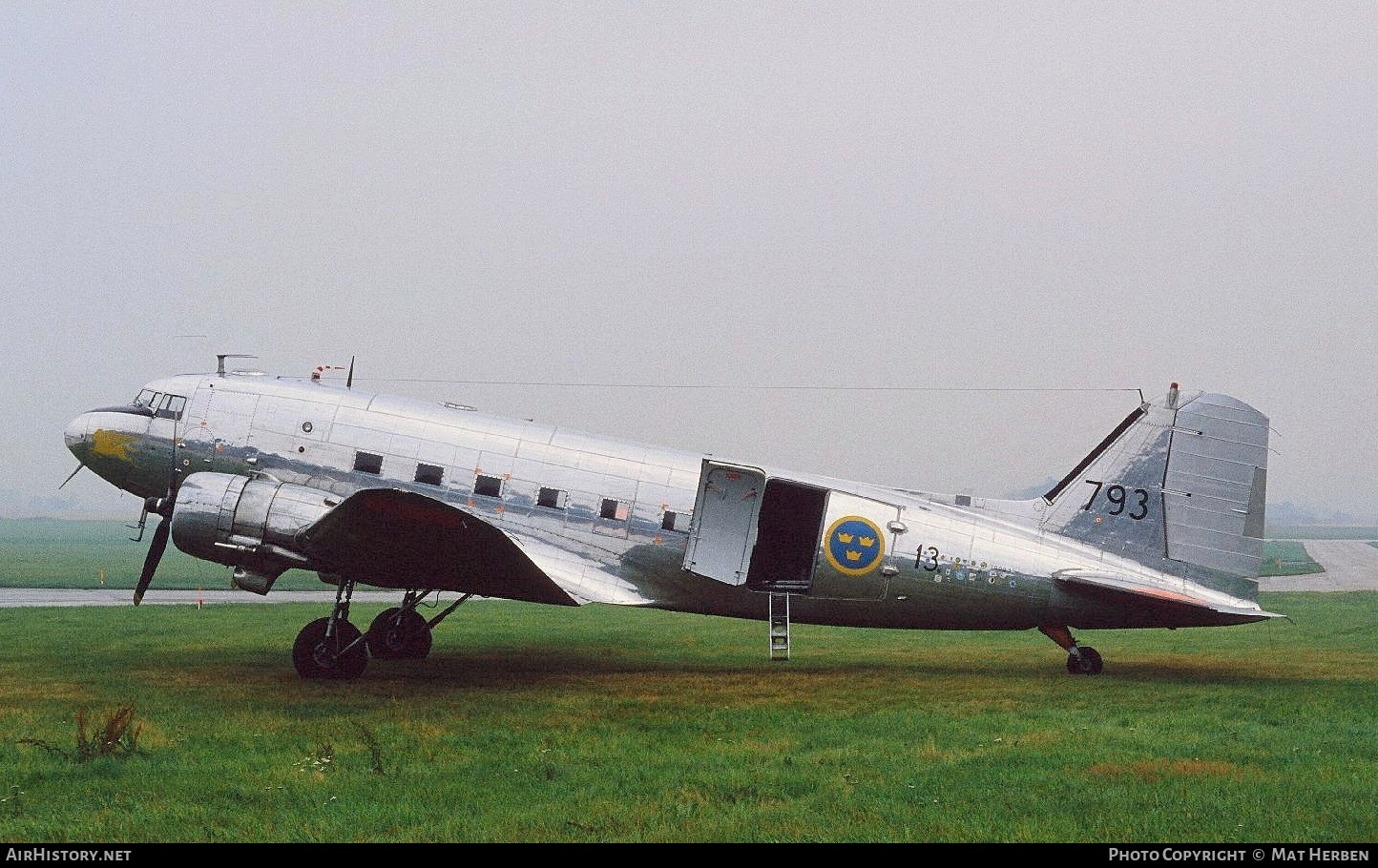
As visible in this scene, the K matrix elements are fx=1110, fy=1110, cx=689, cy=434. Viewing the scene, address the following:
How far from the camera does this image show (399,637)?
52.6 ft

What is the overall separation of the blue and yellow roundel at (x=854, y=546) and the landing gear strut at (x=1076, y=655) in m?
2.47

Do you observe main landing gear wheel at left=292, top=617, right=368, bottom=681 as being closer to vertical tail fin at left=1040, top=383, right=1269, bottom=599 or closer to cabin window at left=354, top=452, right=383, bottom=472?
cabin window at left=354, top=452, right=383, bottom=472

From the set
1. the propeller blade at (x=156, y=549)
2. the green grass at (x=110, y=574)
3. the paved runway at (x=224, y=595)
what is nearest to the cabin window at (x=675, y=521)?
the propeller blade at (x=156, y=549)

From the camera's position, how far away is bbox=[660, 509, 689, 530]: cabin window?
14.5 meters

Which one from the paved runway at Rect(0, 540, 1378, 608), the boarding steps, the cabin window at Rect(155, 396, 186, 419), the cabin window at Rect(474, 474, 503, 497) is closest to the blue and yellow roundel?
the boarding steps

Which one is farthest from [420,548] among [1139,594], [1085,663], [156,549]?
[1139,594]

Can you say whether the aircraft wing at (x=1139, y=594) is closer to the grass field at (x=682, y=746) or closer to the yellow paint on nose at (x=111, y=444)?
the grass field at (x=682, y=746)

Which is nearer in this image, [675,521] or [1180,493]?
[675,521]

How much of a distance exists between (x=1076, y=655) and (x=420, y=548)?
28.5 ft

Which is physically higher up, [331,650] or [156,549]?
[156,549]

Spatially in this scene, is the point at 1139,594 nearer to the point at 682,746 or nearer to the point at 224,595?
the point at 682,746

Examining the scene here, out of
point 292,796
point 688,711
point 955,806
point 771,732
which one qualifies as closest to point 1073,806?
point 955,806

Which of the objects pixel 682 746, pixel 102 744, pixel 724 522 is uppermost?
pixel 724 522
